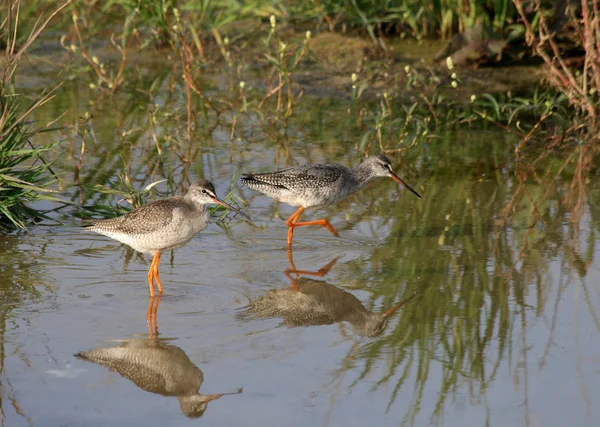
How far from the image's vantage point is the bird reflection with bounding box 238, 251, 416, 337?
21.4ft

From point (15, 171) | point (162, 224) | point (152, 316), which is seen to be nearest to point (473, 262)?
point (162, 224)

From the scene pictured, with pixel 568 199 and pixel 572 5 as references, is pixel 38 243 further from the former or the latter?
pixel 572 5

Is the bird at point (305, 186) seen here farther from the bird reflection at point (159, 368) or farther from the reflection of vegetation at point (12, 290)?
the bird reflection at point (159, 368)

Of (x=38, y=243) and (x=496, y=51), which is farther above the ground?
(x=496, y=51)

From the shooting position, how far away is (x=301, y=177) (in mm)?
8500

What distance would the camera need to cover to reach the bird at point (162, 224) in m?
7.05

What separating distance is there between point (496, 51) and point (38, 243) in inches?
276

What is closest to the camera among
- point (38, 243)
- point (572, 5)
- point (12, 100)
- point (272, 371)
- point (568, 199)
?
point (272, 371)

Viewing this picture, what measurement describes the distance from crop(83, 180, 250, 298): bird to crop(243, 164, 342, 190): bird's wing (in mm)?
1304

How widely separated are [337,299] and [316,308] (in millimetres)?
223

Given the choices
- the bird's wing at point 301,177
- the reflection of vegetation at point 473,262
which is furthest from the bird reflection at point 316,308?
the bird's wing at point 301,177

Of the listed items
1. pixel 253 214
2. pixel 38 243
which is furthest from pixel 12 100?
pixel 253 214

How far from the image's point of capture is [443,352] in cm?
598

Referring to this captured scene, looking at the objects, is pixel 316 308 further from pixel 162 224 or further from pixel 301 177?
pixel 301 177
